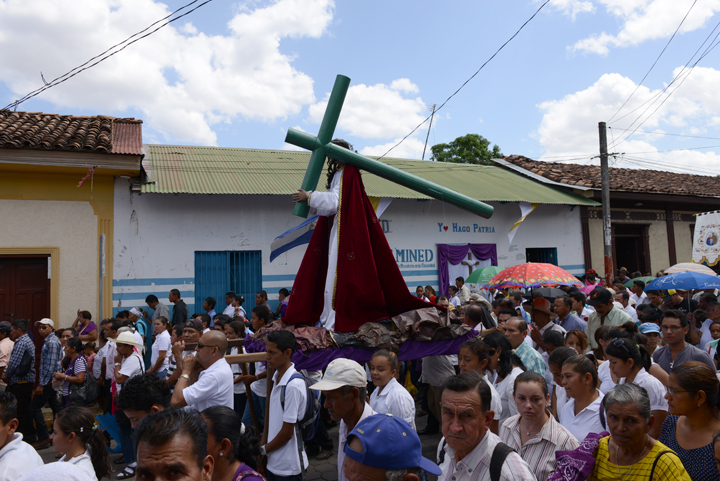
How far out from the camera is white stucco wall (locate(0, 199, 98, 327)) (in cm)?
955

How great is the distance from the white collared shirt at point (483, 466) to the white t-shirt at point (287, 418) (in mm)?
1390

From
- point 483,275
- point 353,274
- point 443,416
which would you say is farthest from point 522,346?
point 483,275

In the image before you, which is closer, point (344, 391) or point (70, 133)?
point (344, 391)

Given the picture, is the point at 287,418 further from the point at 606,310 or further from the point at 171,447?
the point at 606,310

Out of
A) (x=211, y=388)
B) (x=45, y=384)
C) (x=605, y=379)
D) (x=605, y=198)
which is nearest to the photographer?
(x=211, y=388)

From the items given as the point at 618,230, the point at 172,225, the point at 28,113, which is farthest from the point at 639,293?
the point at 28,113

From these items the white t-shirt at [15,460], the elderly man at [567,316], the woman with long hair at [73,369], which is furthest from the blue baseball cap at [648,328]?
the woman with long hair at [73,369]

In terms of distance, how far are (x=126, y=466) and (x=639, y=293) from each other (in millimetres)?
9086

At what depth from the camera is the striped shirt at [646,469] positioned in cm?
226

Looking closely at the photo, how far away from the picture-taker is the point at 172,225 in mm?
10805

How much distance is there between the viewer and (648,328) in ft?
16.8

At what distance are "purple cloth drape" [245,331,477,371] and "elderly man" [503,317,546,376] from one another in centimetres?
50

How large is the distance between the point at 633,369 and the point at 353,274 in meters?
2.36

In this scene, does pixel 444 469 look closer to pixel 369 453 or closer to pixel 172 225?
pixel 369 453
